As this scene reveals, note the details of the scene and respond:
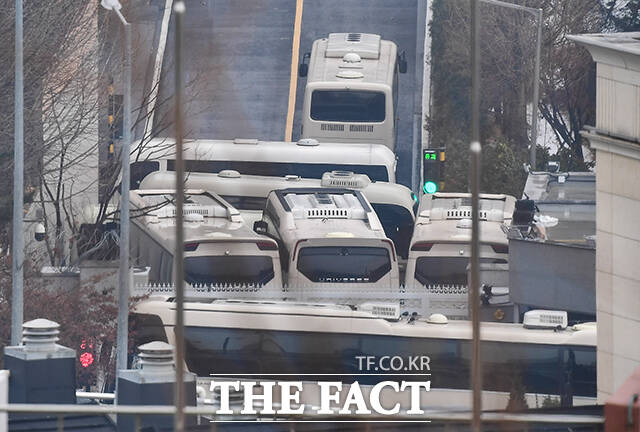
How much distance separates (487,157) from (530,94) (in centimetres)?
427

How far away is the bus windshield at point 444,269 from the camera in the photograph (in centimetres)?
2702

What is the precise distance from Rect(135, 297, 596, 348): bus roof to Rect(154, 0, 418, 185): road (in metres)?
23.0

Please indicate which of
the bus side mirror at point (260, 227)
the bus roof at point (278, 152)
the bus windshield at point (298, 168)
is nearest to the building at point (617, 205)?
the bus side mirror at point (260, 227)

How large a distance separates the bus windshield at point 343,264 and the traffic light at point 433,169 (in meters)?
3.87

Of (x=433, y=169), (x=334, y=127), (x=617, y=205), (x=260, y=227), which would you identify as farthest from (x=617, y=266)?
(x=334, y=127)

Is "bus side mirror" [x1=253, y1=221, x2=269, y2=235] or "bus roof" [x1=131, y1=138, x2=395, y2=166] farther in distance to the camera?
"bus roof" [x1=131, y1=138, x2=395, y2=166]

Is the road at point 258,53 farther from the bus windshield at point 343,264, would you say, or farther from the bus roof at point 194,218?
the bus windshield at point 343,264

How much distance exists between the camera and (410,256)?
90.6ft

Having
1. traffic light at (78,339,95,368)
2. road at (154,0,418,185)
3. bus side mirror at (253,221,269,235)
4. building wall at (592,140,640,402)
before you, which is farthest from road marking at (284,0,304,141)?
building wall at (592,140,640,402)

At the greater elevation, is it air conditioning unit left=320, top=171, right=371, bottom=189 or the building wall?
air conditioning unit left=320, top=171, right=371, bottom=189

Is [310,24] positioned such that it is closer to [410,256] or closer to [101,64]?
[101,64]

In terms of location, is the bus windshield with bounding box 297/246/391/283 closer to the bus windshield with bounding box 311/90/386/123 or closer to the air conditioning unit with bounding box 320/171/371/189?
the air conditioning unit with bounding box 320/171/371/189

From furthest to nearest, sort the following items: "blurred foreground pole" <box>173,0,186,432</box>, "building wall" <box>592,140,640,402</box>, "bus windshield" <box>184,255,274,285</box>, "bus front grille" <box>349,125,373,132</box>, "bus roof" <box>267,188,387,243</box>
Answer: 1. "bus front grille" <box>349,125,373,132</box>
2. "bus roof" <box>267,188,387,243</box>
3. "bus windshield" <box>184,255,274,285</box>
4. "building wall" <box>592,140,640,402</box>
5. "blurred foreground pole" <box>173,0,186,432</box>

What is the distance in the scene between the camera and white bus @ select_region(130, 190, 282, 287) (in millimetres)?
26219
